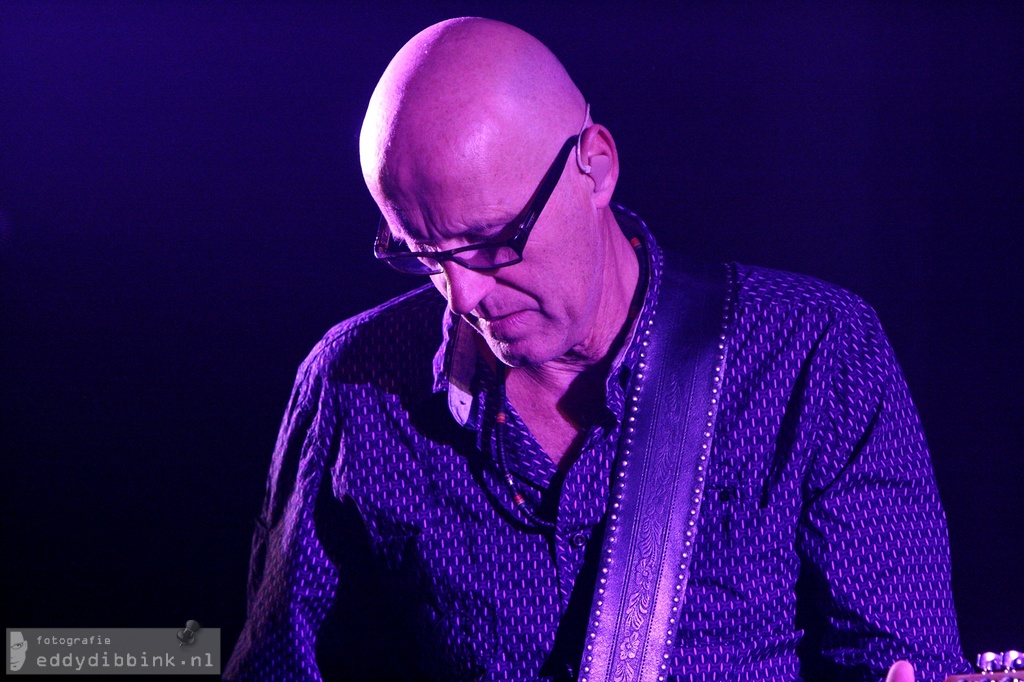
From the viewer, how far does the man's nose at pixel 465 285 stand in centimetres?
144

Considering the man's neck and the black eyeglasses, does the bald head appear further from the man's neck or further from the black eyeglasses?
the man's neck

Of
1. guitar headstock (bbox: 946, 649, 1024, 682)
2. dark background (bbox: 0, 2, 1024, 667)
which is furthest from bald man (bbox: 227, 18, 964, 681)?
dark background (bbox: 0, 2, 1024, 667)

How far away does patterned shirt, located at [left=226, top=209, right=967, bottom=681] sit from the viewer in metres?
1.59

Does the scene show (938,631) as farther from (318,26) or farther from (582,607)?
(318,26)

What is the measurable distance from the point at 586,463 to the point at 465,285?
0.44m

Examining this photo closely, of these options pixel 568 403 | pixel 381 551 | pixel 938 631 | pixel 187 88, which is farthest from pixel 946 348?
pixel 187 88

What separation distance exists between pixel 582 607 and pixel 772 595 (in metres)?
0.34

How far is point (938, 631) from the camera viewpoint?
157cm

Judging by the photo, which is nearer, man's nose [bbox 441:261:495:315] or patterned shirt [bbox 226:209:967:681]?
man's nose [bbox 441:261:495:315]

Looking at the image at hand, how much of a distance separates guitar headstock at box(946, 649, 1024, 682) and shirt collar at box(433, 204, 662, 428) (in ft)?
2.34

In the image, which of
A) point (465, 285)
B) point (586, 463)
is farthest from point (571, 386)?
point (465, 285)

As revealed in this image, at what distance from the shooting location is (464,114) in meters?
1.37

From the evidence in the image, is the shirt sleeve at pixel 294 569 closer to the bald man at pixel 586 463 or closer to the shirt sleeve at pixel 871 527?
the bald man at pixel 586 463

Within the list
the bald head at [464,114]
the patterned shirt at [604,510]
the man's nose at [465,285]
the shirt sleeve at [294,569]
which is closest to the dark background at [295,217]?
the patterned shirt at [604,510]
